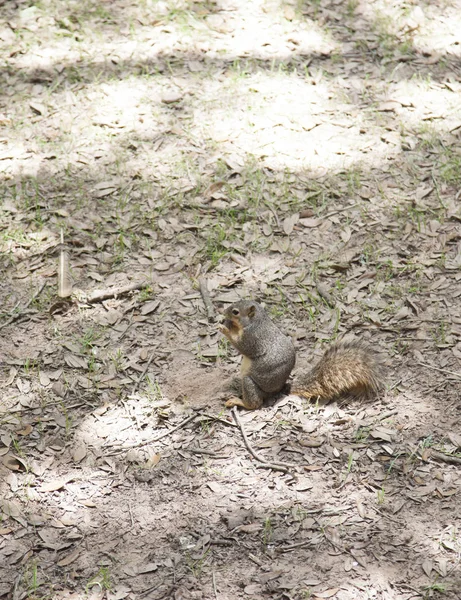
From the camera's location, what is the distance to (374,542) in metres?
3.59

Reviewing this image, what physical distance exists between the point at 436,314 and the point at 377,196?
4.18 ft

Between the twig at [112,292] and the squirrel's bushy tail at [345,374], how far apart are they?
4.69ft

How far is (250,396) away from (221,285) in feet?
3.69

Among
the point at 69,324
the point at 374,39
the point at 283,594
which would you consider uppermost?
the point at 374,39

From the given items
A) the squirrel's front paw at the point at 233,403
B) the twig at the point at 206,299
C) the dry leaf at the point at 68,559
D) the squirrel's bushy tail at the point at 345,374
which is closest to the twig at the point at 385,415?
the squirrel's bushy tail at the point at 345,374

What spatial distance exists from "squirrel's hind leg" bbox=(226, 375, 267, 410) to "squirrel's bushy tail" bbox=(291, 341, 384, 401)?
0.23 metres

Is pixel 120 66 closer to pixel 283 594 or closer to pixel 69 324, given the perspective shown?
pixel 69 324

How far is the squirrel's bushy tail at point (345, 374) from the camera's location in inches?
163

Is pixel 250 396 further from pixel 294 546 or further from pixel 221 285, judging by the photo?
pixel 221 285

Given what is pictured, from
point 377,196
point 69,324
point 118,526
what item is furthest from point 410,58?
point 118,526

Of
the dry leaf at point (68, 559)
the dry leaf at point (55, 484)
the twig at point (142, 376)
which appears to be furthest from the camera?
the twig at point (142, 376)

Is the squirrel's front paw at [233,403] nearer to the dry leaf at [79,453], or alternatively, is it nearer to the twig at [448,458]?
the dry leaf at [79,453]

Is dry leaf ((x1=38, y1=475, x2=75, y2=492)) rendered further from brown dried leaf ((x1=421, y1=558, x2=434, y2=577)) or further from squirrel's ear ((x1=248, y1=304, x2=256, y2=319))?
brown dried leaf ((x1=421, y1=558, x2=434, y2=577))

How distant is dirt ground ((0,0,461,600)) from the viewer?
11.9 feet
